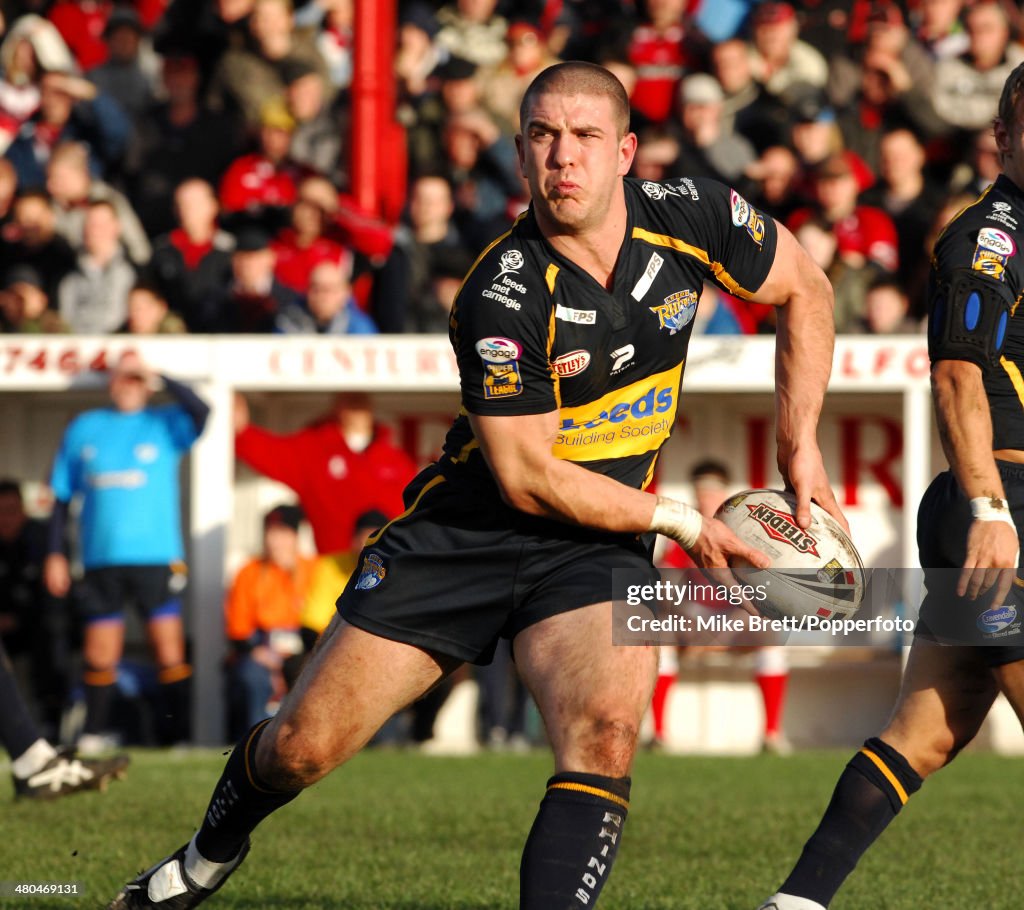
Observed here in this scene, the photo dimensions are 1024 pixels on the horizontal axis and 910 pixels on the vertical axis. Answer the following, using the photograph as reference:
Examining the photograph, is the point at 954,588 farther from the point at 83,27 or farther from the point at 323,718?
the point at 83,27

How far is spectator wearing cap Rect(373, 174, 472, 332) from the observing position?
40.5 ft

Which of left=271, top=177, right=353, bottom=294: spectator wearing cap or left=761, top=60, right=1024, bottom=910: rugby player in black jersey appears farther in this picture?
left=271, top=177, right=353, bottom=294: spectator wearing cap

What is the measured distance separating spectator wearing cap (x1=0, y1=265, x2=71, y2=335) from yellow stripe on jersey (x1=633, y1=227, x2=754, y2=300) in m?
8.22

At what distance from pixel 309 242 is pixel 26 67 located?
3817 mm

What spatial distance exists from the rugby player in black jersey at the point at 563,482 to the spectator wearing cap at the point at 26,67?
1086 centimetres

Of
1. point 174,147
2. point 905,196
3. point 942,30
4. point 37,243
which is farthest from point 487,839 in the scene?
point 942,30

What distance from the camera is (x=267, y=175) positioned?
44.8ft

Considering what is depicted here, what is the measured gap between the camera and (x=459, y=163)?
44.1 ft

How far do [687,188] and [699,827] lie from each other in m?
3.70

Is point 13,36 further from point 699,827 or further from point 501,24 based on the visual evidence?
point 699,827

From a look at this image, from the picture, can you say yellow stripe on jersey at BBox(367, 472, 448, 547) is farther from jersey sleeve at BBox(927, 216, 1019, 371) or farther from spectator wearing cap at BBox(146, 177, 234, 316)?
spectator wearing cap at BBox(146, 177, 234, 316)

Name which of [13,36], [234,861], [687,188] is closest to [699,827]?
[234,861]

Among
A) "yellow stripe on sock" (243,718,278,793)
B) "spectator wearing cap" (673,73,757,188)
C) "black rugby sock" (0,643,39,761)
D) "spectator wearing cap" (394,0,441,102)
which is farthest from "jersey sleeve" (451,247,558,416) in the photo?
"spectator wearing cap" (394,0,441,102)

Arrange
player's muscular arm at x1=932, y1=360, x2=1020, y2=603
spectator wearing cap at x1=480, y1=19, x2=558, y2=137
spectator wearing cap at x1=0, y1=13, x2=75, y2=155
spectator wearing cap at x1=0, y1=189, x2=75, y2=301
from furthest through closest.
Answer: spectator wearing cap at x1=0, y1=13, x2=75, y2=155, spectator wearing cap at x1=480, y1=19, x2=558, y2=137, spectator wearing cap at x1=0, y1=189, x2=75, y2=301, player's muscular arm at x1=932, y1=360, x2=1020, y2=603
